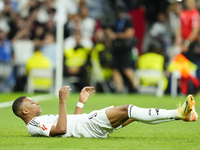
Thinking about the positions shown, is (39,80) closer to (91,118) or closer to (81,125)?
(81,125)

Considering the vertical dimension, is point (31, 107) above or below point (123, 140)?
above

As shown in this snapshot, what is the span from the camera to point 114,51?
14.7 metres

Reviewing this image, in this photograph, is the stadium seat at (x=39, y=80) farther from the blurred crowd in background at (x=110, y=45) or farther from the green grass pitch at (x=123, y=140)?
the green grass pitch at (x=123, y=140)

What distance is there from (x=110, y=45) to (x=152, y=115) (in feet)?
32.0

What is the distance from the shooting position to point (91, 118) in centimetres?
515

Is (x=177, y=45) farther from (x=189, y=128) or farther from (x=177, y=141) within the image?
(x=177, y=141)

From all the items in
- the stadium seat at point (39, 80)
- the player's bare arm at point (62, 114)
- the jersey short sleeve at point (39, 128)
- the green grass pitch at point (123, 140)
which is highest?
the player's bare arm at point (62, 114)

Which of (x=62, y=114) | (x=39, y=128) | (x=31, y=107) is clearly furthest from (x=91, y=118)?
(x=31, y=107)

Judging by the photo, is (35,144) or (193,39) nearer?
(35,144)

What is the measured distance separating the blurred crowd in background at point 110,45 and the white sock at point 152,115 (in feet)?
30.6

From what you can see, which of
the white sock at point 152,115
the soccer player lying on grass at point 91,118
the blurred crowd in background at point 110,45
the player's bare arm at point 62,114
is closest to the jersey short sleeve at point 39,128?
the soccer player lying on grass at point 91,118

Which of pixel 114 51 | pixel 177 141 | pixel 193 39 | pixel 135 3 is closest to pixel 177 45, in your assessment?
pixel 193 39

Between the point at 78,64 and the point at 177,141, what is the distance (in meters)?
9.60

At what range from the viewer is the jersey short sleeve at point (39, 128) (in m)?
5.22
